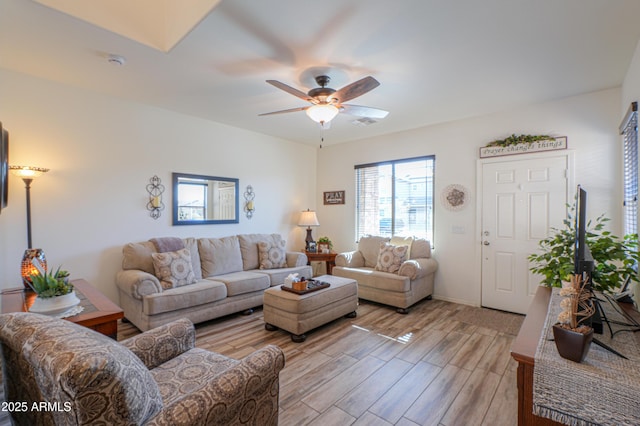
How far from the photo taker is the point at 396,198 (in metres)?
5.00

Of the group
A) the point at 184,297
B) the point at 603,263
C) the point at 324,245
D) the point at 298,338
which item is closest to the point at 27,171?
the point at 184,297

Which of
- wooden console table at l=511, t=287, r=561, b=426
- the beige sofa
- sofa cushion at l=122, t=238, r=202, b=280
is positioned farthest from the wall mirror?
wooden console table at l=511, t=287, r=561, b=426

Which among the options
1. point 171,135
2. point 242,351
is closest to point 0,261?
point 171,135

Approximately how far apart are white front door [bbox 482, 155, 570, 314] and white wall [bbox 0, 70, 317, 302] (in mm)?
3905

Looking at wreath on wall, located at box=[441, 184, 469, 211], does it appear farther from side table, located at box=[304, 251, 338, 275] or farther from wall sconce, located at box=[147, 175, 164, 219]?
wall sconce, located at box=[147, 175, 164, 219]

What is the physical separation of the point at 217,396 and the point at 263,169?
4332 millimetres

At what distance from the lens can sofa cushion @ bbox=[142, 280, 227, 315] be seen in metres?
2.95

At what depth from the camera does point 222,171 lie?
4582 millimetres

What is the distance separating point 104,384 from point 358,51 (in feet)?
8.64

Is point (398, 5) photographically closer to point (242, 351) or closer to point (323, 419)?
point (323, 419)

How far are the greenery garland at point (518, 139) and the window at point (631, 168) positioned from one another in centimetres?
71

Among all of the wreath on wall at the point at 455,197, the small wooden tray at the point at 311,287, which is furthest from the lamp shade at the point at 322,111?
the wreath on wall at the point at 455,197

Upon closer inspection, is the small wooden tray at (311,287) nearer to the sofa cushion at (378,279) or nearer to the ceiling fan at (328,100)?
the sofa cushion at (378,279)

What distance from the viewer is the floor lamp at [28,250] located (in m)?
2.45
